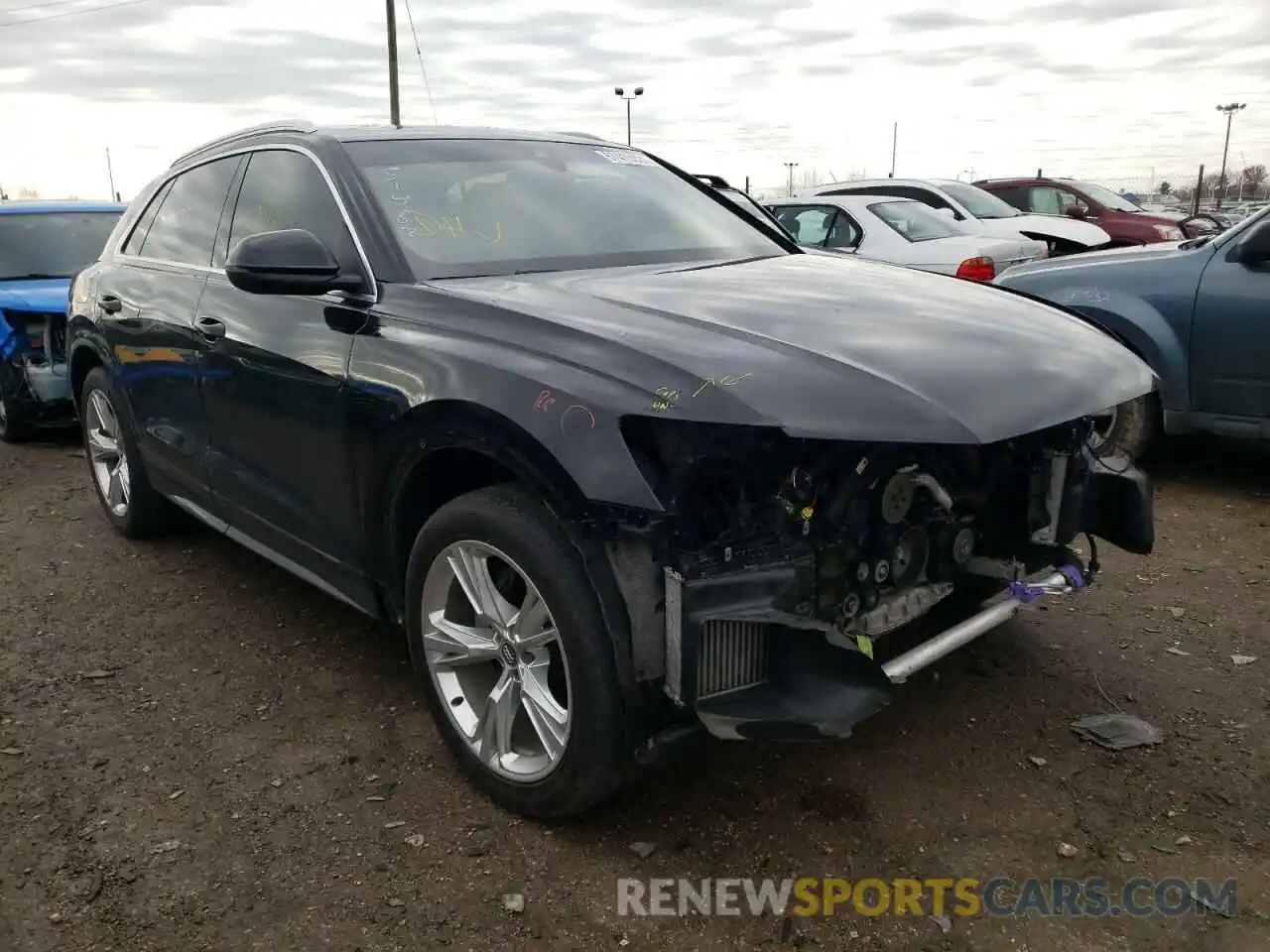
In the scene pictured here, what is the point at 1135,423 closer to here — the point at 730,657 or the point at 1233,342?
the point at 1233,342

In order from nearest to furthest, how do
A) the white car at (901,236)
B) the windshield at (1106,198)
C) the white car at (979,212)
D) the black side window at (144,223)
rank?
the black side window at (144,223), the white car at (901,236), the white car at (979,212), the windshield at (1106,198)

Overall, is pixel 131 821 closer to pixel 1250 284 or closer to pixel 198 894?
pixel 198 894

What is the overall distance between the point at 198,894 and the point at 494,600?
3.20ft

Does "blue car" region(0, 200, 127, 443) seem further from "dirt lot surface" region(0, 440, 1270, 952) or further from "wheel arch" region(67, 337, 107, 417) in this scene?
"dirt lot surface" region(0, 440, 1270, 952)

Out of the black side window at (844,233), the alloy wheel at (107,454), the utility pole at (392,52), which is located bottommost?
the alloy wheel at (107,454)

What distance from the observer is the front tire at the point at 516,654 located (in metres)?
2.36

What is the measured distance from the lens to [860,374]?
2236 millimetres

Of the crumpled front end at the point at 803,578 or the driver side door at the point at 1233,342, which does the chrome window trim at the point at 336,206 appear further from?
the driver side door at the point at 1233,342

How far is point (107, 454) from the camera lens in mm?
5152

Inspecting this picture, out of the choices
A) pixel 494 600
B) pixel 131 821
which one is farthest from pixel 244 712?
pixel 494 600

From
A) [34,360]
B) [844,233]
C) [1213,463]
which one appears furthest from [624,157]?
[844,233]

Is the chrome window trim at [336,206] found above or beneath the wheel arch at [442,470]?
above

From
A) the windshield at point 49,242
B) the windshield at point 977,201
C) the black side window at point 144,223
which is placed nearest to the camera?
the black side window at point 144,223

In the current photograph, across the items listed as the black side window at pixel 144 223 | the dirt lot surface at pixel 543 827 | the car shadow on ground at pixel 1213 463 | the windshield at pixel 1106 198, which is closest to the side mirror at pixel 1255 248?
the car shadow on ground at pixel 1213 463
